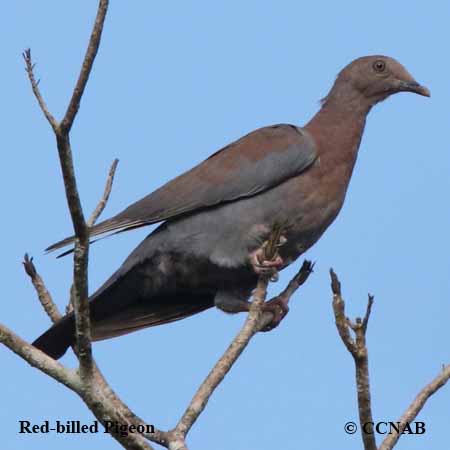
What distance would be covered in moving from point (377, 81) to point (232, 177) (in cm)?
147

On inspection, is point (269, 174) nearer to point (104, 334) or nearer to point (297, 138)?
point (297, 138)

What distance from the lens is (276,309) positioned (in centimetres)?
581

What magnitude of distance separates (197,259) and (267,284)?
51.9 inches

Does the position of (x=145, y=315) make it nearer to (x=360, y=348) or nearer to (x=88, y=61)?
(x=360, y=348)

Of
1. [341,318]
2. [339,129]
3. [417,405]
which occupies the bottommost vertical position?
[417,405]

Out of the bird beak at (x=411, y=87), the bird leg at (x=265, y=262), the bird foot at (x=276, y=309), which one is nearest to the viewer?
the bird leg at (x=265, y=262)

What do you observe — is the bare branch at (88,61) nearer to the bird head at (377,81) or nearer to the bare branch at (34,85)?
the bare branch at (34,85)

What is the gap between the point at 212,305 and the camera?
6.71 meters

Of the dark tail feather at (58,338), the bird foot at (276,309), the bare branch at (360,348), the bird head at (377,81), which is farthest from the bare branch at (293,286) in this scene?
the bird head at (377,81)

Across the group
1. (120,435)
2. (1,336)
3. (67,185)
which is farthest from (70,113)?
(120,435)

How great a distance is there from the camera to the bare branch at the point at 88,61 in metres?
3.93

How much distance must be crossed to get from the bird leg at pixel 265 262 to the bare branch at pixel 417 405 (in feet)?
3.46

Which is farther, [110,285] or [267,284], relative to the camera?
[110,285]

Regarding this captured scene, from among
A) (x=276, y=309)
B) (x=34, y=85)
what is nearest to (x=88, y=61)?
(x=34, y=85)
